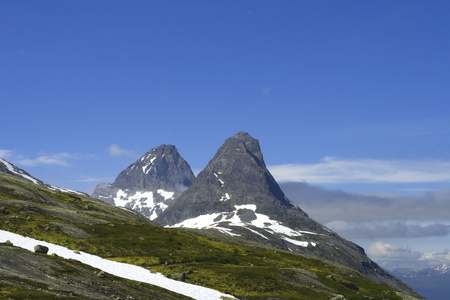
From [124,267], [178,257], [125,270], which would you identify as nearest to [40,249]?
[125,270]

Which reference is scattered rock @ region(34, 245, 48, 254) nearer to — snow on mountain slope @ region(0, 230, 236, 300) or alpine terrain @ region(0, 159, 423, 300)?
alpine terrain @ region(0, 159, 423, 300)

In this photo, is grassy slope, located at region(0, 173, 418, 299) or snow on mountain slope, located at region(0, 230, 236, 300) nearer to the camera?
snow on mountain slope, located at region(0, 230, 236, 300)

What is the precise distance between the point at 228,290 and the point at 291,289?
16.1 m

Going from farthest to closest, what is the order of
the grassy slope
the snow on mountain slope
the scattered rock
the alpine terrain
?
the grassy slope → the snow on mountain slope → the scattered rock → the alpine terrain

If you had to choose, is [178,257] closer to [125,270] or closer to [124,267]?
[124,267]

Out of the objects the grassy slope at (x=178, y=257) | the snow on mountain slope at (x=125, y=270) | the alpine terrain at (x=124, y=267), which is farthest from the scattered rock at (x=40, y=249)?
the grassy slope at (x=178, y=257)

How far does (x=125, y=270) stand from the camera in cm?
8881

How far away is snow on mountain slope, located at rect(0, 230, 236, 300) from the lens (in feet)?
272

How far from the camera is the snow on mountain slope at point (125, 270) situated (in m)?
82.9

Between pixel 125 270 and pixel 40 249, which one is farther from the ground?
pixel 40 249

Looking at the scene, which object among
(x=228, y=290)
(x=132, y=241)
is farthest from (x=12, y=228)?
(x=228, y=290)

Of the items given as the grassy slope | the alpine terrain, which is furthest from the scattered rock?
the grassy slope

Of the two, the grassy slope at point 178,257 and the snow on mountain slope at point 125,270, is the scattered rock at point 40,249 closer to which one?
the snow on mountain slope at point 125,270

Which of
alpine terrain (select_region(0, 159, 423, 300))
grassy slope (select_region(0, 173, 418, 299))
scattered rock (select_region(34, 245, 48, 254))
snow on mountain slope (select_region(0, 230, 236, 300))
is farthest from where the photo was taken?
grassy slope (select_region(0, 173, 418, 299))
